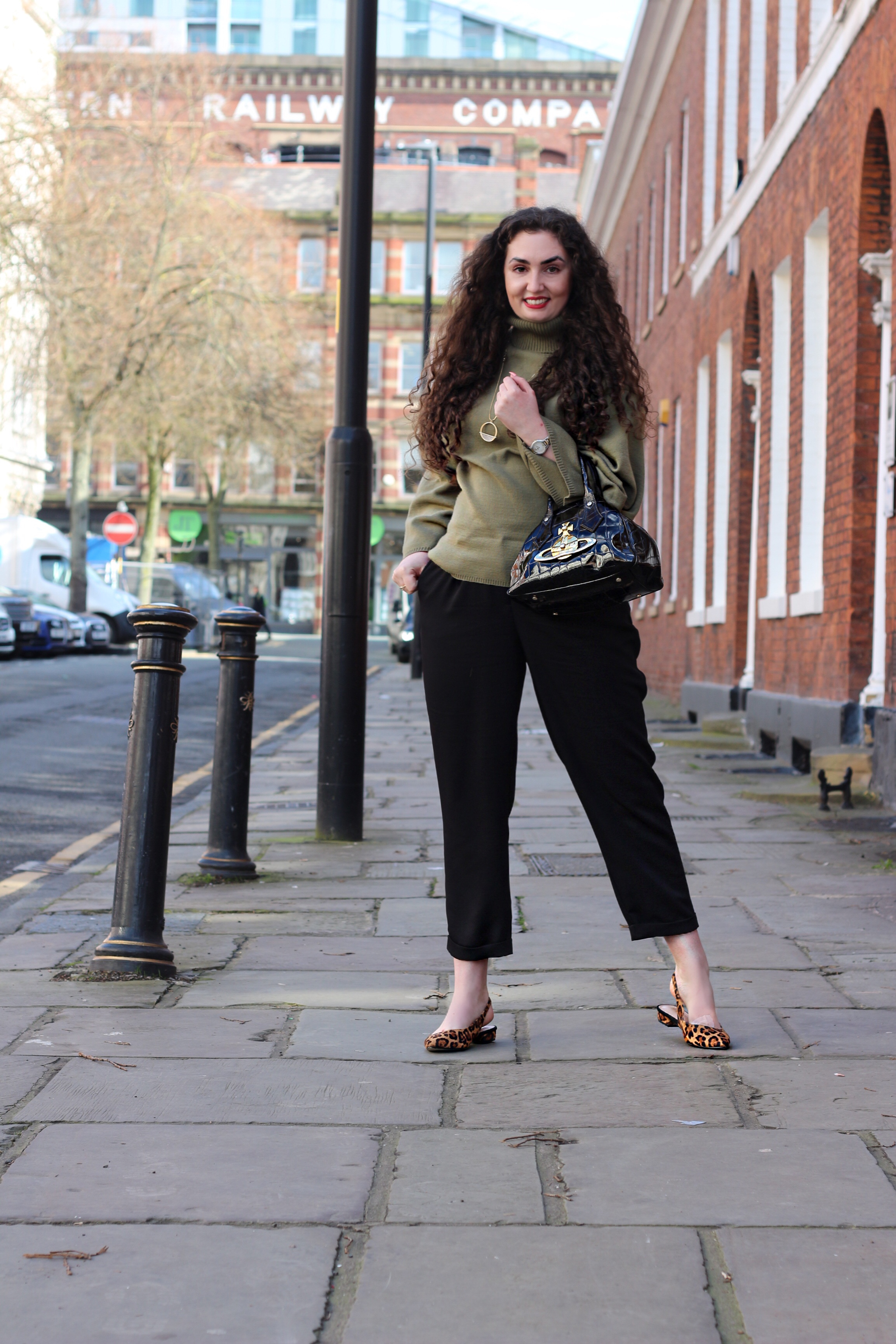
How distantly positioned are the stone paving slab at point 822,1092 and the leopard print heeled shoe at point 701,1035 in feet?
0.26

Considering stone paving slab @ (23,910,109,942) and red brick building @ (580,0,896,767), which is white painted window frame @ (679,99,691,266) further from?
stone paving slab @ (23,910,109,942)

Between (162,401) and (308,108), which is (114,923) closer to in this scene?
(162,401)

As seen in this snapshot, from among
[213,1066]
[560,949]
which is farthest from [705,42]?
[213,1066]

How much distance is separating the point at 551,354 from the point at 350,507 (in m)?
3.37

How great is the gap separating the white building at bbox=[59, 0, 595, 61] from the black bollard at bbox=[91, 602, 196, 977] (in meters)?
69.9

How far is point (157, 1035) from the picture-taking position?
12.4 feet

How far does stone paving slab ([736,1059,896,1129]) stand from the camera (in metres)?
3.09

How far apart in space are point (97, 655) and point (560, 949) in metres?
27.6

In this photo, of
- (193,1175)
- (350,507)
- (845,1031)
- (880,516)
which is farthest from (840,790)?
(193,1175)

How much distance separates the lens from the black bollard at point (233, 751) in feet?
20.2

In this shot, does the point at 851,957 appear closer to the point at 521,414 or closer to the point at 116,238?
the point at 521,414

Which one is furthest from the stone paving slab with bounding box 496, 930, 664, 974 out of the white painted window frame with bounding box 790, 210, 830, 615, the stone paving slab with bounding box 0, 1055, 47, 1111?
the white painted window frame with bounding box 790, 210, 830, 615

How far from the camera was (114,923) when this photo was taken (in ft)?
14.7

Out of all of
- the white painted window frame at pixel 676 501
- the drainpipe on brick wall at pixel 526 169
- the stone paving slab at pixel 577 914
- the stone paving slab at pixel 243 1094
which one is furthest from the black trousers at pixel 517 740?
the drainpipe on brick wall at pixel 526 169
